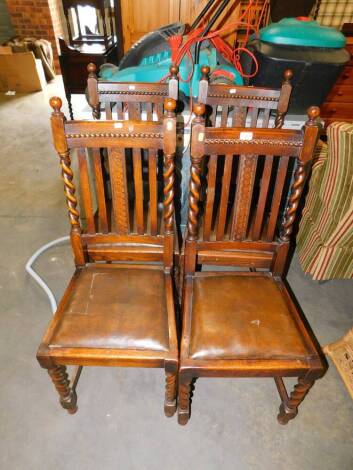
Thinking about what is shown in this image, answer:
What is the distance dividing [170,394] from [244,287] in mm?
467

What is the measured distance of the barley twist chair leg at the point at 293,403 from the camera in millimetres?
1092

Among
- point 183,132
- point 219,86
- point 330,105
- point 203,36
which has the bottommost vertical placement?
point 330,105

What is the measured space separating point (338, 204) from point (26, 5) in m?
5.33

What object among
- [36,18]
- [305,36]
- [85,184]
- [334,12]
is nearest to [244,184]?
[85,184]

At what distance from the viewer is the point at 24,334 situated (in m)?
1.54

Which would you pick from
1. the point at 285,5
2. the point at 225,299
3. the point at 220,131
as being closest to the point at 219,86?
the point at 220,131

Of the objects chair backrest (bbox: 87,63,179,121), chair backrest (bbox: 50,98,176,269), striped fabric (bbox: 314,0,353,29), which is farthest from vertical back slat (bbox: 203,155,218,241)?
striped fabric (bbox: 314,0,353,29)

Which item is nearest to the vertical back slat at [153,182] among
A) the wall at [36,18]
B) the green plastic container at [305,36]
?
the green plastic container at [305,36]

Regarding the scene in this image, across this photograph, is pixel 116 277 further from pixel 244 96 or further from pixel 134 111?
pixel 244 96

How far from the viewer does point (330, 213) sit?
1554 millimetres

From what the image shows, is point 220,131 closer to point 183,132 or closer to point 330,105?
point 183,132

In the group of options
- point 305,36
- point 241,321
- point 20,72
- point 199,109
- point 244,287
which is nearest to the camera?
point 199,109

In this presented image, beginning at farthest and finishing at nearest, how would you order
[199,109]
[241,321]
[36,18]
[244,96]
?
[36,18]
[244,96]
[241,321]
[199,109]

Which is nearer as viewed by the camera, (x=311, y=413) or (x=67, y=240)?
(x=311, y=413)
